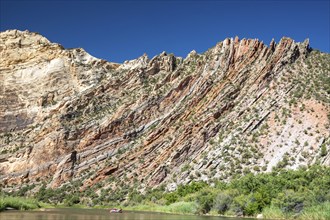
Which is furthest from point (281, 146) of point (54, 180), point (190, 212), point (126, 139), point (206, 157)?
point (54, 180)

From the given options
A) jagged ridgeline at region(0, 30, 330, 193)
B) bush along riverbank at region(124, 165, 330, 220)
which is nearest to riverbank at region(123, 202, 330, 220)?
bush along riverbank at region(124, 165, 330, 220)

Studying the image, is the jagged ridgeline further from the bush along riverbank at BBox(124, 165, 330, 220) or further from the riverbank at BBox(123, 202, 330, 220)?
the riverbank at BBox(123, 202, 330, 220)

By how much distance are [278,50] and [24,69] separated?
60938 mm

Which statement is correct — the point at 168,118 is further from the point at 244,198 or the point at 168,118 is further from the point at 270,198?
the point at 270,198

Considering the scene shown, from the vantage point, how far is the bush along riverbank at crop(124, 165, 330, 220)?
3709cm

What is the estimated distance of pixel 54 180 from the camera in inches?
3159

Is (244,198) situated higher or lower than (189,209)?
higher

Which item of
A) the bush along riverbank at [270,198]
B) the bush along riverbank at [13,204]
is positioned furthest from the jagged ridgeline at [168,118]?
the bush along riverbank at [13,204]

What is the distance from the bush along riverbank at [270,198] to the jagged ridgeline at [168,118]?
457 inches

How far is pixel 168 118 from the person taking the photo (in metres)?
81.8

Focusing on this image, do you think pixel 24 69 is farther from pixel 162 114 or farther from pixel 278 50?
pixel 278 50

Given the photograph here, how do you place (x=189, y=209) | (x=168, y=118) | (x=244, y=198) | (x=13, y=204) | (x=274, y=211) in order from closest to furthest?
(x=274, y=211) → (x=244, y=198) → (x=189, y=209) → (x=13, y=204) → (x=168, y=118)

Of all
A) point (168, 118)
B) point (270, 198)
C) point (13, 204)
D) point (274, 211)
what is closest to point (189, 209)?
point (270, 198)

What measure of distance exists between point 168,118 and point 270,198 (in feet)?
136
